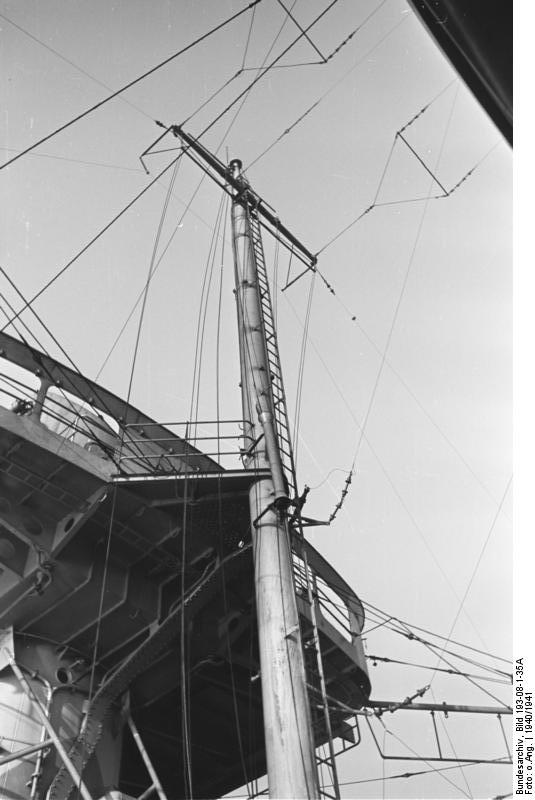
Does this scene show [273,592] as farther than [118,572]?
No

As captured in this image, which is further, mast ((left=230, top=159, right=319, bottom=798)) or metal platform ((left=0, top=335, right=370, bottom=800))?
metal platform ((left=0, top=335, right=370, bottom=800))

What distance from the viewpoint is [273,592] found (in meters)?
7.00

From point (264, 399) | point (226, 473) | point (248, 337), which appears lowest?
point (226, 473)

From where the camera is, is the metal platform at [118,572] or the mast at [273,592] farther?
the metal platform at [118,572]

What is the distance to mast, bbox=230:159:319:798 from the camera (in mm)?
5906

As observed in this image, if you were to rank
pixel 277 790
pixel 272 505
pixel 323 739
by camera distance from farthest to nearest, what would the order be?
pixel 323 739 → pixel 272 505 → pixel 277 790

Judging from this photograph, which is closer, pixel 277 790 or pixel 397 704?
pixel 277 790

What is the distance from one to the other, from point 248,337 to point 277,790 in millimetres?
6401

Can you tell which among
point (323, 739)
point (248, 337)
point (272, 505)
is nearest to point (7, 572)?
point (272, 505)

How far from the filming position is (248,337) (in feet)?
33.7

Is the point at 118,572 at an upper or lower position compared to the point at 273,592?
upper

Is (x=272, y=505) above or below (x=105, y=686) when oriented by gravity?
above

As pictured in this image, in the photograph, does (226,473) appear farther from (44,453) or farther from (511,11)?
(511,11)

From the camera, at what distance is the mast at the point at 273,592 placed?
19.4ft
